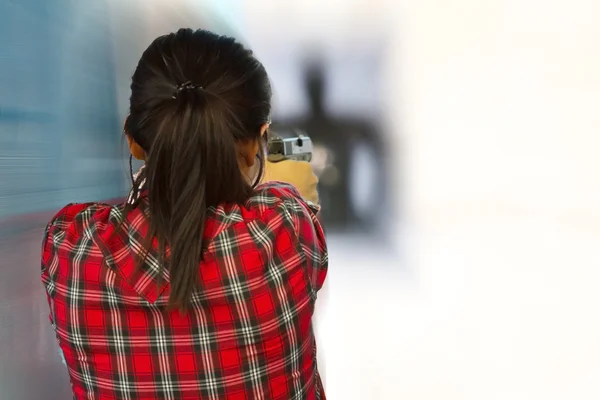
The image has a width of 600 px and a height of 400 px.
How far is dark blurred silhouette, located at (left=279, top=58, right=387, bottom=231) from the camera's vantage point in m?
0.88

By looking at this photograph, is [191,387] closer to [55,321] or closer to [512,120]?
[55,321]

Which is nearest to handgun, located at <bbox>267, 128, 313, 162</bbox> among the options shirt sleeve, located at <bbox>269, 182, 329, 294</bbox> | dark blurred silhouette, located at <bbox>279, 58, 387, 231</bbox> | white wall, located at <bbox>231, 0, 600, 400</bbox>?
dark blurred silhouette, located at <bbox>279, 58, 387, 231</bbox>

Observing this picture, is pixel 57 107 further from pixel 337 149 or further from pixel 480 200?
pixel 480 200

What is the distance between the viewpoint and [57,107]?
643 millimetres

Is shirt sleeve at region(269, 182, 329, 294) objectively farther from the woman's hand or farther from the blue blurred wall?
the blue blurred wall

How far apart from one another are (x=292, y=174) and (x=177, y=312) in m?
0.36

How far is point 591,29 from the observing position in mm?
794

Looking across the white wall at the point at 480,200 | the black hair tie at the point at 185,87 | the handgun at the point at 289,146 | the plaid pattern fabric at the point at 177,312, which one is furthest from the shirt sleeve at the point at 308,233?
the white wall at the point at 480,200

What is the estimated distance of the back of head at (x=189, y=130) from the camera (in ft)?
1.44

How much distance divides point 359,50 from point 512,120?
0.97ft

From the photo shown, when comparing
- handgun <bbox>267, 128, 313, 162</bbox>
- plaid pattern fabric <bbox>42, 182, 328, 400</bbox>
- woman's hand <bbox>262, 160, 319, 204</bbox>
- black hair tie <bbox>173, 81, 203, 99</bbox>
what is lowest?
plaid pattern fabric <bbox>42, 182, 328, 400</bbox>

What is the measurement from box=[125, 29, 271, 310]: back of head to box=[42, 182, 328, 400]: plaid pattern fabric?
0.9 inches

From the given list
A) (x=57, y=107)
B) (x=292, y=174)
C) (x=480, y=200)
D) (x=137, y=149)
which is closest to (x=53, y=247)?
(x=137, y=149)

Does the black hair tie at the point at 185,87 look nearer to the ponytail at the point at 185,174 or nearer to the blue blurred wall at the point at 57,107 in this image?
the ponytail at the point at 185,174
